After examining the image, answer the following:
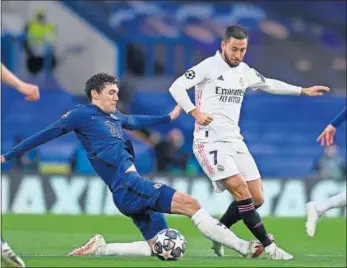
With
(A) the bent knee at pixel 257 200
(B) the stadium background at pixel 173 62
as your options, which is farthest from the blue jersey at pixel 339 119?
(B) the stadium background at pixel 173 62

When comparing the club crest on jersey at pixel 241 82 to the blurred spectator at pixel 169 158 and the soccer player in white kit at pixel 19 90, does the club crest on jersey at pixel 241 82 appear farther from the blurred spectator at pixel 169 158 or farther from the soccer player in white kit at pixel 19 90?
the blurred spectator at pixel 169 158

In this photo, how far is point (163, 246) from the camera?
11.7 metres

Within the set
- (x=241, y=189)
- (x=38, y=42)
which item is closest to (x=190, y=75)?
(x=241, y=189)

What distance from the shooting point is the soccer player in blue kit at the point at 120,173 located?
11.7 meters

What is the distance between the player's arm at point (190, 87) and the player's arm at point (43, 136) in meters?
1.05

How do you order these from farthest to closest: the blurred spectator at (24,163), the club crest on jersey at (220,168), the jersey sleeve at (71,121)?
the blurred spectator at (24,163), the club crest on jersey at (220,168), the jersey sleeve at (71,121)

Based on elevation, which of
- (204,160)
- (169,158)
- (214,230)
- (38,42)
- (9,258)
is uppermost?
(38,42)

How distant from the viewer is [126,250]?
1259 cm

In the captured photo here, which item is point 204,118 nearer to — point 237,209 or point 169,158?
point 237,209

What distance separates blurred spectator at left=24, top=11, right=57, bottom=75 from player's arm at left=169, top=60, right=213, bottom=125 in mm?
17269

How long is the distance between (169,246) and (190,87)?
175 cm

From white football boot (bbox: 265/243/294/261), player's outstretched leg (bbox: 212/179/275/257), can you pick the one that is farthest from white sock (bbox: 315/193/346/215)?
white football boot (bbox: 265/243/294/261)

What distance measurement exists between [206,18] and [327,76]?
3412mm

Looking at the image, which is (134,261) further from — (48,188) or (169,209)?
(48,188)
